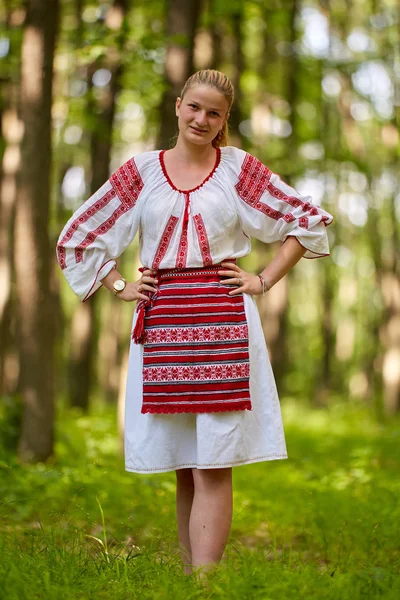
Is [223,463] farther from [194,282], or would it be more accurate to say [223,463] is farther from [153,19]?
[153,19]

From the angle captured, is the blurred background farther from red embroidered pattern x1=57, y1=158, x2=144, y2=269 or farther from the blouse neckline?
red embroidered pattern x1=57, y1=158, x2=144, y2=269

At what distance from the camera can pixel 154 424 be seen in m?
3.61

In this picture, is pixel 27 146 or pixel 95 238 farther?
pixel 27 146

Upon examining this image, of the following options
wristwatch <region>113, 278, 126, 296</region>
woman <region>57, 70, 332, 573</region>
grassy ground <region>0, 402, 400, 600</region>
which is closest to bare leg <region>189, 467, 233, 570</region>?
woman <region>57, 70, 332, 573</region>

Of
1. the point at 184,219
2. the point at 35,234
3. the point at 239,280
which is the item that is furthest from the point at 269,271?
the point at 35,234

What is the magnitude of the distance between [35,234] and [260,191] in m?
3.60

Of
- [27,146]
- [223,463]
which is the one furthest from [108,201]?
[27,146]

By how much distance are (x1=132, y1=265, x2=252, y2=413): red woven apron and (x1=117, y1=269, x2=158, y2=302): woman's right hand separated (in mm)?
73

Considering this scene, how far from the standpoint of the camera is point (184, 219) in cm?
359

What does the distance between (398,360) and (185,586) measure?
11.1m

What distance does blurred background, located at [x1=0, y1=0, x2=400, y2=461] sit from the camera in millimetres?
6965

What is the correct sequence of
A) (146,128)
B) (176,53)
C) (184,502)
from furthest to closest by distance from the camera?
(146,128) < (176,53) < (184,502)

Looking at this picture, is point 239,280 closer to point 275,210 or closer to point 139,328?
point 275,210

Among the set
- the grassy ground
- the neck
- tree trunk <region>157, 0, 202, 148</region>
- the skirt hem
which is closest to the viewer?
the grassy ground
